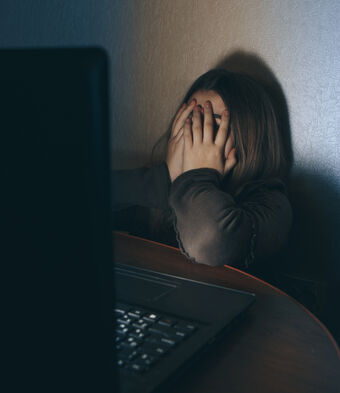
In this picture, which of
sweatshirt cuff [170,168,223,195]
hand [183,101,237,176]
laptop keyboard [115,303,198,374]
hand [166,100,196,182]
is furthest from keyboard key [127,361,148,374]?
hand [166,100,196,182]

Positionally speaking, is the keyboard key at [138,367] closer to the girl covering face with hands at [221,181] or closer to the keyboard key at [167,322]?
the keyboard key at [167,322]

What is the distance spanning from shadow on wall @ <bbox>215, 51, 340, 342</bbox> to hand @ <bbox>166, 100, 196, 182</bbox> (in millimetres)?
223

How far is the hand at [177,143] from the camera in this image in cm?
120

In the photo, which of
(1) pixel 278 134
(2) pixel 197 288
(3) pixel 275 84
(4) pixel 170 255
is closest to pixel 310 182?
(1) pixel 278 134

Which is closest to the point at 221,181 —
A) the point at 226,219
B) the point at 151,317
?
the point at 226,219

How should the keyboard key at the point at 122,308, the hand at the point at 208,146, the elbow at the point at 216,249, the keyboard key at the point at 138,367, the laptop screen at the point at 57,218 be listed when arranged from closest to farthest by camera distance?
the laptop screen at the point at 57,218, the keyboard key at the point at 138,367, the keyboard key at the point at 122,308, the elbow at the point at 216,249, the hand at the point at 208,146

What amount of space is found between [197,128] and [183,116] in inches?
4.3

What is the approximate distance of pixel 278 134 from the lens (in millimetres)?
1133

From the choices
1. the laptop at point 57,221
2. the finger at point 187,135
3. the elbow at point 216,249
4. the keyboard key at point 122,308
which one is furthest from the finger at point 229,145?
the laptop at point 57,221

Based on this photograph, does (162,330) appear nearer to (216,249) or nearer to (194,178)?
(216,249)

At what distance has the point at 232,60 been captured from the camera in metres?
1.24

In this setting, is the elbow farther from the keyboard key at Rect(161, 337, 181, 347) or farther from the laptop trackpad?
the keyboard key at Rect(161, 337, 181, 347)

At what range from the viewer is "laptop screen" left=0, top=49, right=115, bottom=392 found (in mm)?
198

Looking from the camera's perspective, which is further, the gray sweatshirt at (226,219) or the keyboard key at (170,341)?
the gray sweatshirt at (226,219)
